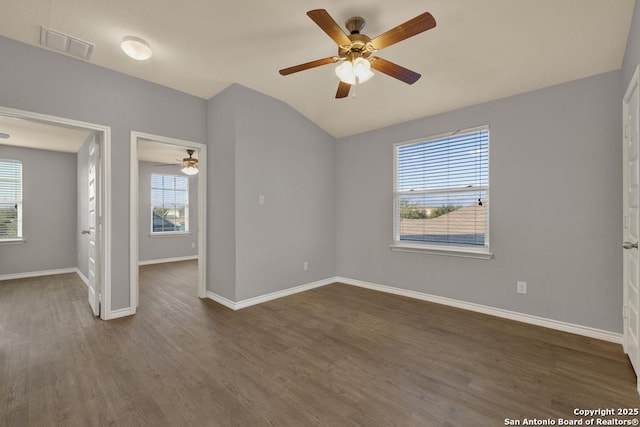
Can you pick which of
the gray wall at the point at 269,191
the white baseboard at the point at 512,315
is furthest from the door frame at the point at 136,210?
the white baseboard at the point at 512,315

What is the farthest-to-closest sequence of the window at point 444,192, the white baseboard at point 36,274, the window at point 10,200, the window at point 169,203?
1. the window at point 169,203
2. the window at point 10,200
3. the white baseboard at point 36,274
4. the window at point 444,192

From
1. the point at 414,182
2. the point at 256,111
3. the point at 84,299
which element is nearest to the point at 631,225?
the point at 414,182

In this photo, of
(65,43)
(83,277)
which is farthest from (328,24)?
(83,277)

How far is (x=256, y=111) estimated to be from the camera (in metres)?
3.76

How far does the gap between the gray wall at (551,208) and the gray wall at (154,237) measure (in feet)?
19.4

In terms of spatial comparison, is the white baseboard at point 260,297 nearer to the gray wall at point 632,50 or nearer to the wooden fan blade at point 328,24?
the wooden fan blade at point 328,24

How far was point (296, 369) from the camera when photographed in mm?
2201

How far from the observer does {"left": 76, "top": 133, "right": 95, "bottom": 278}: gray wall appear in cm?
492

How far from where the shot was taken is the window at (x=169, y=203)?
279 inches

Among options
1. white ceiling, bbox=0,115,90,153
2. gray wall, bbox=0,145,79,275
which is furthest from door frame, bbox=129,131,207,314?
gray wall, bbox=0,145,79,275

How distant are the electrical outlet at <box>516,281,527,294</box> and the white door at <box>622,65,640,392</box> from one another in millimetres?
745

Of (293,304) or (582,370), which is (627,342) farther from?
(293,304)

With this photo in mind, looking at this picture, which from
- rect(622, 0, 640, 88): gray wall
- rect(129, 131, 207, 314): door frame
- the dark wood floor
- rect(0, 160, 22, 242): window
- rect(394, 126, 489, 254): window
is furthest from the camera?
rect(0, 160, 22, 242): window

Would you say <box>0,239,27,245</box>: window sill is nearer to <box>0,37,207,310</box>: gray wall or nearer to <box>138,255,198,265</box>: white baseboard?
<box>138,255,198,265</box>: white baseboard
